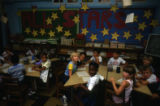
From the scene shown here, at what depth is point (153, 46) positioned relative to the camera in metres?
3.47

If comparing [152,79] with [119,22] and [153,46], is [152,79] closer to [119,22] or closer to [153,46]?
[153,46]

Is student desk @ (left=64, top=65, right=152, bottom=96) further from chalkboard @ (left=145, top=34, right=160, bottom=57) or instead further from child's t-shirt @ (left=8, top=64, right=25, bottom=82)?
chalkboard @ (left=145, top=34, right=160, bottom=57)

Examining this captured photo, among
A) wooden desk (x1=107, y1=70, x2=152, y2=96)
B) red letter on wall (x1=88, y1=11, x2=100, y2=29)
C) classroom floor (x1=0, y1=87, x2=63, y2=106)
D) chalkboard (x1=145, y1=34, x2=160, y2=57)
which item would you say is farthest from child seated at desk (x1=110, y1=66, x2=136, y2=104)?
red letter on wall (x1=88, y1=11, x2=100, y2=29)

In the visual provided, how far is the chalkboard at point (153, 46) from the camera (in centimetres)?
333

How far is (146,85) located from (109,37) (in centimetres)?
256

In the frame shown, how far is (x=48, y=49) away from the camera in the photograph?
4648 mm

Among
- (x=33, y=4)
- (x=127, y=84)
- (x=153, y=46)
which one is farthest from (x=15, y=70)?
(x=153, y=46)

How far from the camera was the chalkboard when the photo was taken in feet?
10.9

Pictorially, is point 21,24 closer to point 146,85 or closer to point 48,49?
point 48,49

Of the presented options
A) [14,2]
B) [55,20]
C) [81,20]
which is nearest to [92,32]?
[81,20]

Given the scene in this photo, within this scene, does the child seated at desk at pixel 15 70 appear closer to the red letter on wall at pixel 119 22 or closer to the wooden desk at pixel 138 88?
the wooden desk at pixel 138 88

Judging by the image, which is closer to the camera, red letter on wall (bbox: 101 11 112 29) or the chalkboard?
the chalkboard

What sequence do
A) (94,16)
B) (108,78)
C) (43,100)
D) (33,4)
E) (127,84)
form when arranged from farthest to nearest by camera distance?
1. (33,4)
2. (94,16)
3. (43,100)
4. (108,78)
5. (127,84)

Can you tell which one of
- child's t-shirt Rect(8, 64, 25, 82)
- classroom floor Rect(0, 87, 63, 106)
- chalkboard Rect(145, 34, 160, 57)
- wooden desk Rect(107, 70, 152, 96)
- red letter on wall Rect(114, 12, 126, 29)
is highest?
red letter on wall Rect(114, 12, 126, 29)
